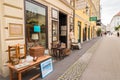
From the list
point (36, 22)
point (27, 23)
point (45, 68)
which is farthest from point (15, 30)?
point (36, 22)

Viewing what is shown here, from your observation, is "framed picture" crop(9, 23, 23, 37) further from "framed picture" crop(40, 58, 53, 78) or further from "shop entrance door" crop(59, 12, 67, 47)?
"shop entrance door" crop(59, 12, 67, 47)

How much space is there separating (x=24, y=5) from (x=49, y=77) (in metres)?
2.85

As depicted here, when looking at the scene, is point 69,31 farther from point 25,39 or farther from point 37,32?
point 25,39

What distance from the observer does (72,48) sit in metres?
12.0

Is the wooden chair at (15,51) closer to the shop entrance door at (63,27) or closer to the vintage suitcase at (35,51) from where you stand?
the vintage suitcase at (35,51)

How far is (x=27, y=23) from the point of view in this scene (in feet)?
20.0

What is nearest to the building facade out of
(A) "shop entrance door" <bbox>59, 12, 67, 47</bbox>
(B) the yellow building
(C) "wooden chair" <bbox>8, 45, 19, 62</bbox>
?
(C) "wooden chair" <bbox>8, 45, 19, 62</bbox>

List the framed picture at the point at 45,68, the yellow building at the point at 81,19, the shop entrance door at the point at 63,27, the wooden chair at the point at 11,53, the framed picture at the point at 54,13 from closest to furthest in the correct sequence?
the wooden chair at the point at 11,53
the framed picture at the point at 45,68
the framed picture at the point at 54,13
the shop entrance door at the point at 63,27
the yellow building at the point at 81,19

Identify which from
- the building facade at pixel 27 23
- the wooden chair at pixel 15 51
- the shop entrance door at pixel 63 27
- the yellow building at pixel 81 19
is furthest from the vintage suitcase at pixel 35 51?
A: the yellow building at pixel 81 19

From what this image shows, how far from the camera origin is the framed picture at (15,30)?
500 centimetres

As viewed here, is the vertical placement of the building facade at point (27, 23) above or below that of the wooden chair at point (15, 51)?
above

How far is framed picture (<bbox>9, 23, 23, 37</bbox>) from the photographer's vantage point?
16.4 feet

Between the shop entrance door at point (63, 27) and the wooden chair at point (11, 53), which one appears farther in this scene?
the shop entrance door at point (63, 27)

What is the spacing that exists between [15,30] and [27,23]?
967 mm
